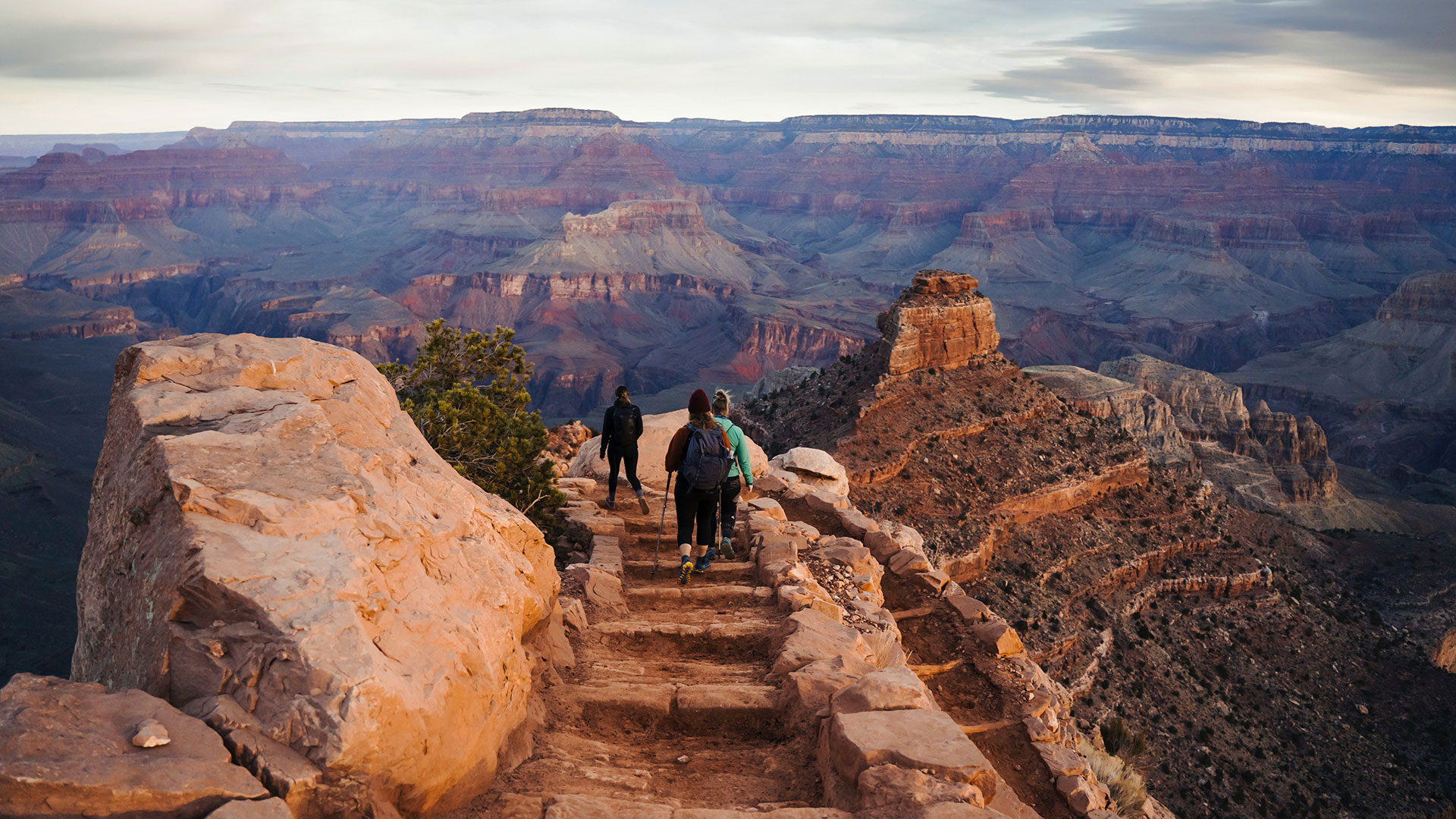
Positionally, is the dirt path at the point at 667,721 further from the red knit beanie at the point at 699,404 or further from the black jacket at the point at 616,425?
the black jacket at the point at 616,425

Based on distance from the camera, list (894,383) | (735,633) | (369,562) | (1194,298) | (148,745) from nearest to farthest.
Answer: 1. (148,745)
2. (369,562)
3. (735,633)
4. (894,383)
5. (1194,298)

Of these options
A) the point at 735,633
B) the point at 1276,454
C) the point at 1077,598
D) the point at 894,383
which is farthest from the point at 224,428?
the point at 1276,454

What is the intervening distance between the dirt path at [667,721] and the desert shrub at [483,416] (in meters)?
4.32

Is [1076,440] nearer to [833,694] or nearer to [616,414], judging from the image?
[616,414]

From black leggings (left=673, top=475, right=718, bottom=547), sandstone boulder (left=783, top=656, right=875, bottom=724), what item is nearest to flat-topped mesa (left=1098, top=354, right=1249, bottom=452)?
black leggings (left=673, top=475, right=718, bottom=547)

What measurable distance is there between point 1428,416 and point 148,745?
12592cm

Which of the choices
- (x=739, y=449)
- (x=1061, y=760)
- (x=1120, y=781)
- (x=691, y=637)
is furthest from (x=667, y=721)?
(x=1120, y=781)

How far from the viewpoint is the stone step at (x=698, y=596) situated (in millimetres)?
11148

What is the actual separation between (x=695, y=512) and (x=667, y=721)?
3955 mm

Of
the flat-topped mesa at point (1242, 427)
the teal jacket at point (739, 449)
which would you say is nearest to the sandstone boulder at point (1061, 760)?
the teal jacket at point (739, 449)

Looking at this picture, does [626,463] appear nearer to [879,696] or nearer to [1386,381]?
[879,696]

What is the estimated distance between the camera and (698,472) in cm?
1122

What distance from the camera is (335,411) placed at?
854 centimetres

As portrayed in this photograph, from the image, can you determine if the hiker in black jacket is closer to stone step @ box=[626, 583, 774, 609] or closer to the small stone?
stone step @ box=[626, 583, 774, 609]
